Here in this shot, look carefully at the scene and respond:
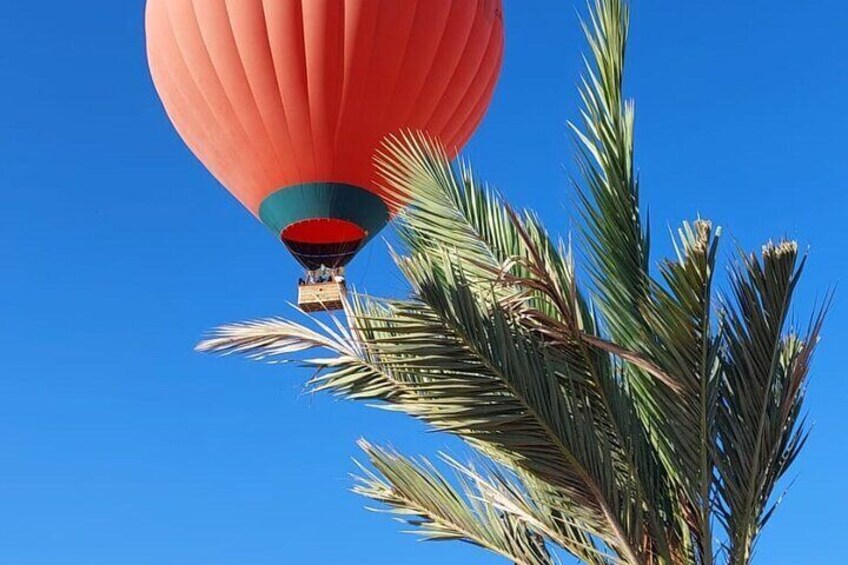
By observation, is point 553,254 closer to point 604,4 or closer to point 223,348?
point 604,4

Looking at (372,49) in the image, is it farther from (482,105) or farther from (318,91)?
(482,105)

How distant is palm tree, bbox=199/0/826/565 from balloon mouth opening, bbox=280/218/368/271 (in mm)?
12024

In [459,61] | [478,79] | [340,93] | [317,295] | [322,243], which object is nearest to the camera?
[340,93]

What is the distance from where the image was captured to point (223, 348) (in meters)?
6.08

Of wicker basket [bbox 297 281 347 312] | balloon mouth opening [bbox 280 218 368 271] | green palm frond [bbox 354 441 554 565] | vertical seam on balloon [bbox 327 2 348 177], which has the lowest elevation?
green palm frond [bbox 354 441 554 565]

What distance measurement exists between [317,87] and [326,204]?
168 cm

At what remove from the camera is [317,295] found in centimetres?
1712

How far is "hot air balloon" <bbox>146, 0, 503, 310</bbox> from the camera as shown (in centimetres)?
1653

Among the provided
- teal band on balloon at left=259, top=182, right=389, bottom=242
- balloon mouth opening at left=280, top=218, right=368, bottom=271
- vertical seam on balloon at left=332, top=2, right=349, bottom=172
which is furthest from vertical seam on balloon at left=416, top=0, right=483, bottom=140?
balloon mouth opening at left=280, top=218, right=368, bottom=271

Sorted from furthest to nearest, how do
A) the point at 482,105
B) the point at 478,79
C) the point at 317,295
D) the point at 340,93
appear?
the point at 482,105, the point at 478,79, the point at 317,295, the point at 340,93

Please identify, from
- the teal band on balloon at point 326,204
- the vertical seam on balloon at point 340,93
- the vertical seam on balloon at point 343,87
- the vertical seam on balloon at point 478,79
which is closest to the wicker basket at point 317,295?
the teal band on balloon at point 326,204

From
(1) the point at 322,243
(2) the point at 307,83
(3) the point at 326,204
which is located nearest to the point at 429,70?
(2) the point at 307,83

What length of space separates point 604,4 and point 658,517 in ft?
7.29

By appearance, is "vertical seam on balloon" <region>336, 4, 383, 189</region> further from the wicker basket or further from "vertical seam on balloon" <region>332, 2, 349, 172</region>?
the wicker basket
